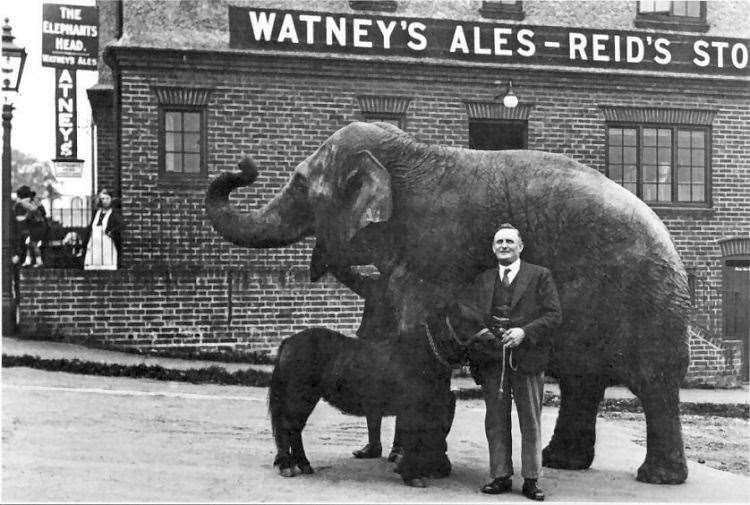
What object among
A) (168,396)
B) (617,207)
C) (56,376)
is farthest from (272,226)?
(56,376)

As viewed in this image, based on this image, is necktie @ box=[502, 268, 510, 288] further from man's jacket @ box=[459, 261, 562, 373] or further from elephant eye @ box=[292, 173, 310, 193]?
elephant eye @ box=[292, 173, 310, 193]

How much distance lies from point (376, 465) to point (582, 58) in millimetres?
9235

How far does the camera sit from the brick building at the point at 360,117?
523 inches

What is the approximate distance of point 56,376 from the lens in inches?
419

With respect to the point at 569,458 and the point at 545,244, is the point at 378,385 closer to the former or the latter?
the point at 545,244

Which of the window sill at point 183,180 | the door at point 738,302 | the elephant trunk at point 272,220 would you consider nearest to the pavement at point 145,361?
the door at point 738,302

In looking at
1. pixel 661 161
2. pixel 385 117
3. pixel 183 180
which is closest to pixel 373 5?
pixel 385 117

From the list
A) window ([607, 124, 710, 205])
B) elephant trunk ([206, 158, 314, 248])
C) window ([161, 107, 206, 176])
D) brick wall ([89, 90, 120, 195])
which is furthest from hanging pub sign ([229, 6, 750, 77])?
elephant trunk ([206, 158, 314, 248])

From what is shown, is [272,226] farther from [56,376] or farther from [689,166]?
Answer: [689,166]

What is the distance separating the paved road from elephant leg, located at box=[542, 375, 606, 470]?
15cm

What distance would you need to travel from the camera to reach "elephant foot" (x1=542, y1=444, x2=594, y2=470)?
276 inches

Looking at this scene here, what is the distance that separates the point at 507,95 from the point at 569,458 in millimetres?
8223

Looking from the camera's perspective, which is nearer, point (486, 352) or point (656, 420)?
point (486, 352)

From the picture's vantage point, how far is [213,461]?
678cm
